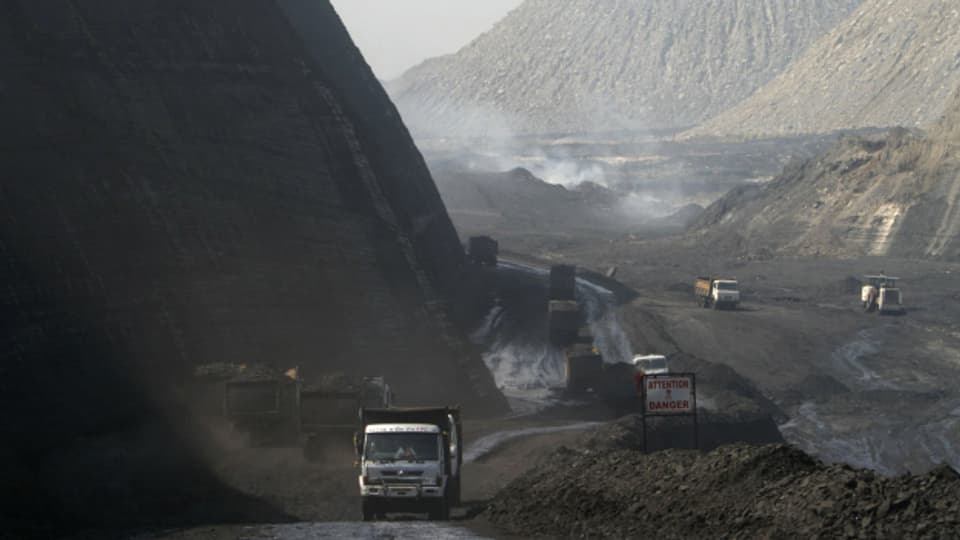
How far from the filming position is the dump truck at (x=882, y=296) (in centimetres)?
8606

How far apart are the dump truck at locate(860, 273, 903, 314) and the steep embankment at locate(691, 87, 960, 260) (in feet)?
59.4

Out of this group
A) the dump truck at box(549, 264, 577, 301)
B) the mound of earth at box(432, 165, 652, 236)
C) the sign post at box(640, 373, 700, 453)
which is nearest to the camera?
the sign post at box(640, 373, 700, 453)

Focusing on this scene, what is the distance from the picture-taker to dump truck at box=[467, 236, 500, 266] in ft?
289

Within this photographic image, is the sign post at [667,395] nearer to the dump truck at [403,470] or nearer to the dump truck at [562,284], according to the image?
the dump truck at [403,470]

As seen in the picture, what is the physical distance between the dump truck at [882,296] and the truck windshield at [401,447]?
62.2 m

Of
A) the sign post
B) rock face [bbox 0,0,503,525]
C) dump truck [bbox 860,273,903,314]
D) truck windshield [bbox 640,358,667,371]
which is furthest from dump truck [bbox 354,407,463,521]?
dump truck [bbox 860,273,903,314]

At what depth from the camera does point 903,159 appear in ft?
377

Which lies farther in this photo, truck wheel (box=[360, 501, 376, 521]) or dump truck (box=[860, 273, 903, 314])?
dump truck (box=[860, 273, 903, 314])

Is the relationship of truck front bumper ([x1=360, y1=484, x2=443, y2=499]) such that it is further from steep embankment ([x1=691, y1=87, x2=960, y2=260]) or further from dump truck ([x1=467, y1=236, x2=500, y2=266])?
steep embankment ([x1=691, y1=87, x2=960, y2=260])

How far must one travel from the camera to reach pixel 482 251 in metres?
88.4

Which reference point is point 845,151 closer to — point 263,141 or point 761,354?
point 761,354

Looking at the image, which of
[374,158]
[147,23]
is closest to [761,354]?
[374,158]

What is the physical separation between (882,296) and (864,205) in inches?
1213

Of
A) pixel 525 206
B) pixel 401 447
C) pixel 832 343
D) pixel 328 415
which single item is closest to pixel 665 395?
pixel 401 447
